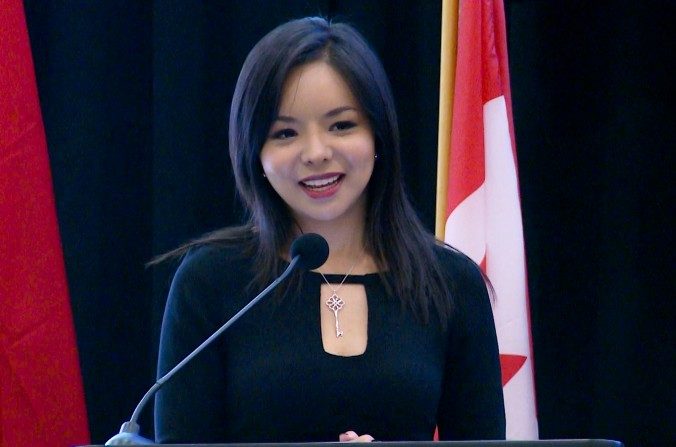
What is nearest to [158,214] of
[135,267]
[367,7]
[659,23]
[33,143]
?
[135,267]

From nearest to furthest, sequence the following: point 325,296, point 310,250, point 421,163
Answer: point 310,250
point 325,296
point 421,163

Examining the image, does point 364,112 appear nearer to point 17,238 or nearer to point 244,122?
point 244,122

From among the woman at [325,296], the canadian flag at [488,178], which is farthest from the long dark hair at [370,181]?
the canadian flag at [488,178]

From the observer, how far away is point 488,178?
2.27 meters

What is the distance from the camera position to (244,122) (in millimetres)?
1574

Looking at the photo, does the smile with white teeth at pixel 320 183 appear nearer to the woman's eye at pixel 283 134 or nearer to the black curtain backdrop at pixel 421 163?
the woman's eye at pixel 283 134

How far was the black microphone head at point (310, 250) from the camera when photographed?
1.36 m

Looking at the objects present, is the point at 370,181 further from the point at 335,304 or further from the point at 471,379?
the point at 471,379

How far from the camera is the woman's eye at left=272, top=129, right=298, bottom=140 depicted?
5.09ft

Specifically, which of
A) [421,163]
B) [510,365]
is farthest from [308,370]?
[421,163]

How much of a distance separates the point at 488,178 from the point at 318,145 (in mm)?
831

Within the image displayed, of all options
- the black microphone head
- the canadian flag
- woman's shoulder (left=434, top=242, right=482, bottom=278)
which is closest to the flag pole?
the canadian flag

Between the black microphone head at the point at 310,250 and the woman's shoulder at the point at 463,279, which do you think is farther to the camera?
the woman's shoulder at the point at 463,279

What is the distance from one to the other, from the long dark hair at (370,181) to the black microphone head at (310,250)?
25cm
